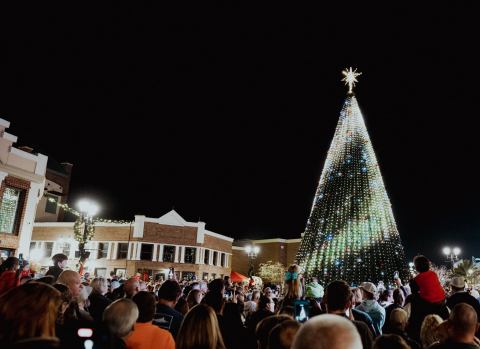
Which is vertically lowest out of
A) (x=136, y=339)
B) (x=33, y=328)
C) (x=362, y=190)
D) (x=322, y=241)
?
(x=136, y=339)

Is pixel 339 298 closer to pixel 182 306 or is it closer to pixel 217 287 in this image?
pixel 217 287

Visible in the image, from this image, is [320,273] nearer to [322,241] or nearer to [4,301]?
[322,241]

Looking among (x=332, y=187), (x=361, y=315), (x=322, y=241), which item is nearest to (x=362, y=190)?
(x=332, y=187)

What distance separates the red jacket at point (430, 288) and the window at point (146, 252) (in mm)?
36593

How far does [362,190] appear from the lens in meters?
21.4

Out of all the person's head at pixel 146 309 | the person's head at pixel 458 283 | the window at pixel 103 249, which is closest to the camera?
the person's head at pixel 146 309

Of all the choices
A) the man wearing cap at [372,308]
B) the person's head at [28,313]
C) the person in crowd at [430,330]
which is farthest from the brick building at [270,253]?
the person's head at [28,313]

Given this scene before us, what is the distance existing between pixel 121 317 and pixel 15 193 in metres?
23.6

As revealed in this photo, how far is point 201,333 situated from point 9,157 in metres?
24.2

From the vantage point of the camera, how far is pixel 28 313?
241 centimetres

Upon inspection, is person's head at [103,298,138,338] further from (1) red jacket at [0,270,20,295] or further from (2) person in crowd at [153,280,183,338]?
(1) red jacket at [0,270,20,295]

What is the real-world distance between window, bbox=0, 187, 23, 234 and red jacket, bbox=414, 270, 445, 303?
23.7 m

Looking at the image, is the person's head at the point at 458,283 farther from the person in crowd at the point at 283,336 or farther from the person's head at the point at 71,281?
the person's head at the point at 71,281

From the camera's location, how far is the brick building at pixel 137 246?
39.7 m
